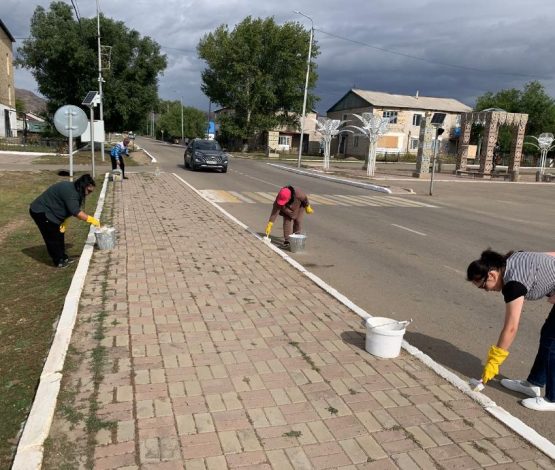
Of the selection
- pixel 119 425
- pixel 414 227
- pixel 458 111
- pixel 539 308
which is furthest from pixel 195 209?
pixel 458 111

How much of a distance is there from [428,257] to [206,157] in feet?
62.0

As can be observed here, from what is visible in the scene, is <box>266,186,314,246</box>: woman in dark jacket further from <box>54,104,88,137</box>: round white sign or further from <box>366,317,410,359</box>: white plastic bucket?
<box>54,104,88,137</box>: round white sign

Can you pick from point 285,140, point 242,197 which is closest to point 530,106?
point 285,140

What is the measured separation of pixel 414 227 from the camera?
1232cm

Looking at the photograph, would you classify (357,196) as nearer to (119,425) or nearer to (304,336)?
(304,336)

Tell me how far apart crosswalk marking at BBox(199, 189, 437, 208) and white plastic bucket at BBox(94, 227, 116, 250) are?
7734 millimetres

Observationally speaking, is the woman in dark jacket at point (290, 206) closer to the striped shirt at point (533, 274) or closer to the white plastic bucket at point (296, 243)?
the white plastic bucket at point (296, 243)

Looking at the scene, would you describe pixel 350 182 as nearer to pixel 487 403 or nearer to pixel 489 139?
pixel 489 139

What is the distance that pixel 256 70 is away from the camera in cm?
5844

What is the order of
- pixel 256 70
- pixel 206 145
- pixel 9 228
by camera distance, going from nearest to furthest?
pixel 9 228 → pixel 206 145 → pixel 256 70

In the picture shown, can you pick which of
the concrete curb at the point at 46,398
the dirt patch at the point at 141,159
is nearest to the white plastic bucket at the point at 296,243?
the concrete curb at the point at 46,398

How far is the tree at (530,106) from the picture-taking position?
215 ft

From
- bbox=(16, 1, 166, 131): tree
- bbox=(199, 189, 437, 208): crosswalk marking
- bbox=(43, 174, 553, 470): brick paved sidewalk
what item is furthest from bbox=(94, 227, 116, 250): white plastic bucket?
bbox=(16, 1, 166, 131): tree

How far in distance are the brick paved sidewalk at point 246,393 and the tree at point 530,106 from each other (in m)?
66.9
